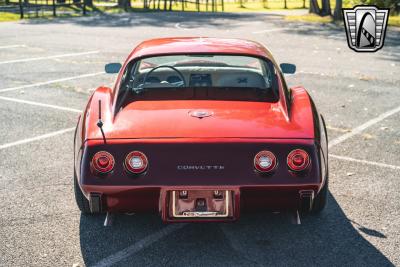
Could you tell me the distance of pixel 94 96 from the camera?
520 centimetres

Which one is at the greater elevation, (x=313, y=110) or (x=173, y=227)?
(x=313, y=110)

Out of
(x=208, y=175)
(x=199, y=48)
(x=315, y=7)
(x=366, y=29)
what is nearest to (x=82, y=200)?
(x=208, y=175)

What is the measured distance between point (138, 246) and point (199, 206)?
63 cm

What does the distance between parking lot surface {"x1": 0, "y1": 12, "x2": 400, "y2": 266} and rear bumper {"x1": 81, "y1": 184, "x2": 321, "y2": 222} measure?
0.37m

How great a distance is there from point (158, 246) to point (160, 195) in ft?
1.79

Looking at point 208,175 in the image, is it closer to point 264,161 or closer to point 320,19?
point 264,161

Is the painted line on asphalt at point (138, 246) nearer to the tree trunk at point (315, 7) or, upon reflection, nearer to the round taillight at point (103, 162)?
the round taillight at point (103, 162)

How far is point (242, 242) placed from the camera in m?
4.47

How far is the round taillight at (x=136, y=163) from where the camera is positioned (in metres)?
4.04

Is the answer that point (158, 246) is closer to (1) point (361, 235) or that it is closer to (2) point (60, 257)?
(2) point (60, 257)

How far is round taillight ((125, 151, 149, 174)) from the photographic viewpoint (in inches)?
159

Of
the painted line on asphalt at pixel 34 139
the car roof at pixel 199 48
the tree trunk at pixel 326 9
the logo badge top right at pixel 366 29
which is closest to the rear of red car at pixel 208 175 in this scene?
the car roof at pixel 199 48

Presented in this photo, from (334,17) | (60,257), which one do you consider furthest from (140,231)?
(334,17)

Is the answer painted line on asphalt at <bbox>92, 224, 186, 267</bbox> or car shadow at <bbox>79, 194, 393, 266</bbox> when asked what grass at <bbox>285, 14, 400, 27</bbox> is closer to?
car shadow at <bbox>79, 194, 393, 266</bbox>
